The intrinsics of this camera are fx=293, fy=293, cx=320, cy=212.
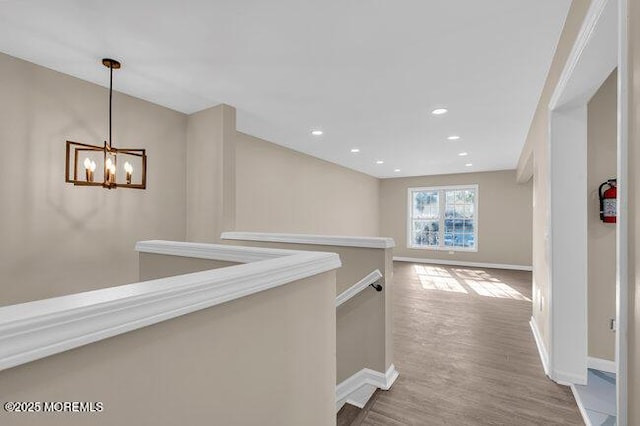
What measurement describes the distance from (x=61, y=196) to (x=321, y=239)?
235cm

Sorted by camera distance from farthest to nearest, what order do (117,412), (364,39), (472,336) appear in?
(472,336) < (364,39) < (117,412)

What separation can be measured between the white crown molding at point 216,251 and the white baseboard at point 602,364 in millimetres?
2886

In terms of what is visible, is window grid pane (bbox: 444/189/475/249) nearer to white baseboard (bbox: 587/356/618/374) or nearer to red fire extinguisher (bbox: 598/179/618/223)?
white baseboard (bbox: 587/356/618/374)

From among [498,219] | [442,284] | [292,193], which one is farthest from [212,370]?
[498,219]

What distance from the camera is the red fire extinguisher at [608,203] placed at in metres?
2.34

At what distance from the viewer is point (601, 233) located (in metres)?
2.46

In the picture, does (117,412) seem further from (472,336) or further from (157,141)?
(472,336)

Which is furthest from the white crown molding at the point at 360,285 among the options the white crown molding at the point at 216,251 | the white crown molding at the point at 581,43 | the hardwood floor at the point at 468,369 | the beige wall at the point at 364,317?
the white crown molding at the point at 581,43

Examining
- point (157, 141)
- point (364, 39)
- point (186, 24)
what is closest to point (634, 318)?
point (364, 39)

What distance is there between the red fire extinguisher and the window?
607 cm

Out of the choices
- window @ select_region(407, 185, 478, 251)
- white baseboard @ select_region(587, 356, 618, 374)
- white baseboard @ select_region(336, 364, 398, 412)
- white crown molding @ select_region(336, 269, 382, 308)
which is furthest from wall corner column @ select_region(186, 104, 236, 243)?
window @ select_region(407, 185, 478, 251)

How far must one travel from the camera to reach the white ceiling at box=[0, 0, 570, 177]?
73.2 inches

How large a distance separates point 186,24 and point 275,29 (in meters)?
0.60

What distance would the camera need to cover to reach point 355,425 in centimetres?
195
